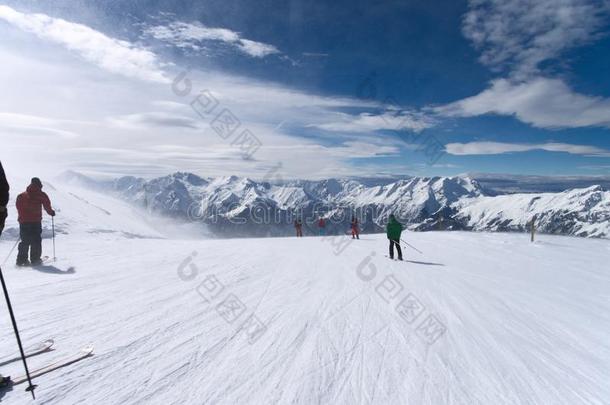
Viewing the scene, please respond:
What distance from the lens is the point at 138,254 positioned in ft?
38.6

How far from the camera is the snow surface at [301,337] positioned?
3.74 meters

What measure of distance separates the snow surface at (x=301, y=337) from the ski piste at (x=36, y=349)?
13 cm

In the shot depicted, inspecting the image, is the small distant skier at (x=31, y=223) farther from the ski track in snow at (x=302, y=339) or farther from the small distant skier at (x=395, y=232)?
the small distant skier at (x=395, y=232)

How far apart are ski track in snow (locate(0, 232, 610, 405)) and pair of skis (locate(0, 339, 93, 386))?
0.34ft

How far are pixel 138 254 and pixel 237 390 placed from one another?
31.7 ft

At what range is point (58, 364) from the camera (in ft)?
12.5

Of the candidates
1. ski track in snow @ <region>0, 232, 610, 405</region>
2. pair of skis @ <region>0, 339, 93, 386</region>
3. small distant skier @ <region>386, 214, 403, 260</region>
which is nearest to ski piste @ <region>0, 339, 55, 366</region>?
pair of skis @ <region>0, 339, 93, 386</region>

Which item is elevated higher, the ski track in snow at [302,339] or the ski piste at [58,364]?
the ski piste at [58,364]

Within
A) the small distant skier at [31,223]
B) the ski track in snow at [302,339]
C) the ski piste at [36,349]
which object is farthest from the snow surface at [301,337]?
the small distant skier at [31,223]

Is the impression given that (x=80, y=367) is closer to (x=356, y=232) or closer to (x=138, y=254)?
(x=138, y=254)

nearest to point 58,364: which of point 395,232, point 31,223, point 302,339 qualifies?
point 302,339

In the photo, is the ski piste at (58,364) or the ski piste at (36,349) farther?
the ski piste at (36,349)

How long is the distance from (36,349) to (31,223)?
7.82 metres

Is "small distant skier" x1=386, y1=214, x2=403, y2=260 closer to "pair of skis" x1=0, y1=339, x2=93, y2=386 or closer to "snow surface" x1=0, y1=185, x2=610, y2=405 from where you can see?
"snow surface" x1=0, y1=185, x2=610, y2=405
